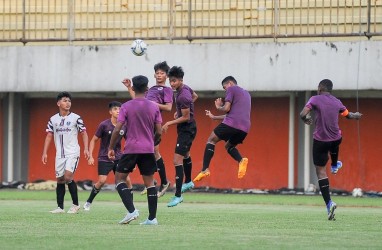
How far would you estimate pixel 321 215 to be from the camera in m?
19.7

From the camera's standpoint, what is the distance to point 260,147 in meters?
32.8

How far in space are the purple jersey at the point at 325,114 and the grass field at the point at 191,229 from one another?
135 cm

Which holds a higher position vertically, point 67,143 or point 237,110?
point 237,110

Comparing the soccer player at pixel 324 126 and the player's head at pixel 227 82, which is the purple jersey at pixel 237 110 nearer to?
the player's head at pixel 227 82

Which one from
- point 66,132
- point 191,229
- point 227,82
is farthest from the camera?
point 227,82

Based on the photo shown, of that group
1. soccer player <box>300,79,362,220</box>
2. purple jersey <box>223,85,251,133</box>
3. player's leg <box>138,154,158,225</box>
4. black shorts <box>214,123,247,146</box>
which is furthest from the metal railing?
player's leg <box>138,154,158,225</box>

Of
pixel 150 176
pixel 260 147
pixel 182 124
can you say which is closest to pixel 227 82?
pixel 182 124

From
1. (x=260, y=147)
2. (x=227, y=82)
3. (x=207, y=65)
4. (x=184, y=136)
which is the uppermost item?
(x=207, y=65)

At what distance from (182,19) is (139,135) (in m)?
16.5

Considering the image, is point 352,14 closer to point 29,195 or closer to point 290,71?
point 290,71

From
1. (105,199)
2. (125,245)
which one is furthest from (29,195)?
(125,245)

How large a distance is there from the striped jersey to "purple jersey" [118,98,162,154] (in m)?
4.79

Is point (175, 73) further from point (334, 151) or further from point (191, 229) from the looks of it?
point (191, 229)

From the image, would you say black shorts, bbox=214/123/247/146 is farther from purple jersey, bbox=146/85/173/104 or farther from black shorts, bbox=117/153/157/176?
black shorts, bbox=117/153/157/176
